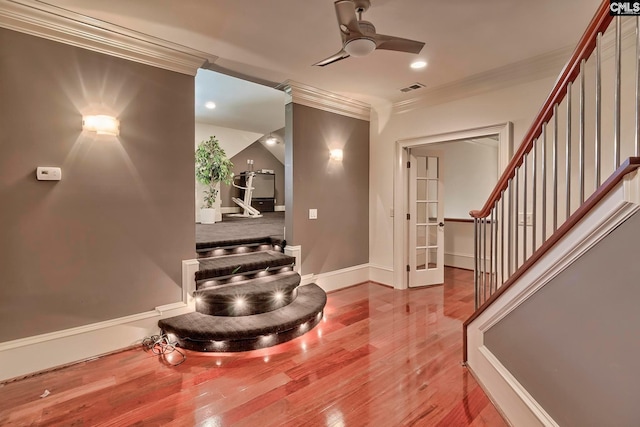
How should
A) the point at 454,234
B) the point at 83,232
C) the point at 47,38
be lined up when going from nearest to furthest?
the point at 47,38 < the point at 83,232 < the point at 454,234

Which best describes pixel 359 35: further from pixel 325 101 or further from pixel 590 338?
pixel 325 101

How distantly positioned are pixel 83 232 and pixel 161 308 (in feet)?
Result: 3.06

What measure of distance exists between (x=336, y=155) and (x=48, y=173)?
10.1ft

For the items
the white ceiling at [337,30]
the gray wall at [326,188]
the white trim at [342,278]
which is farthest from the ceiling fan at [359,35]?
the white trim at [342,278]

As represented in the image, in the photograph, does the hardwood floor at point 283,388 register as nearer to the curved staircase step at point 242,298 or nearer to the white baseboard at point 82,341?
the white baseboard at point 82,341

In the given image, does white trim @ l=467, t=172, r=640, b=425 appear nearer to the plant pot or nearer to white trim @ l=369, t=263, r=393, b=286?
white trim @ l=369, t=263, r=393, b=286

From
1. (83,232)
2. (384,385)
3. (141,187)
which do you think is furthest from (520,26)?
(83,232)

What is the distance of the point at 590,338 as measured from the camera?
51.0 inches

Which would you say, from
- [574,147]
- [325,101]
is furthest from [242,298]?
[574,147]

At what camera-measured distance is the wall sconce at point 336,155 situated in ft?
14.4

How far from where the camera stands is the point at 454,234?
5.95 m

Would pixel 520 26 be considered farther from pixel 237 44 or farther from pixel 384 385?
→ pixel 384 385

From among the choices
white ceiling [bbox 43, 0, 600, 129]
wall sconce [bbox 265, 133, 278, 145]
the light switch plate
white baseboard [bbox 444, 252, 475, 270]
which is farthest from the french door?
wall sconce [bbox 265, 133, 278, 145]

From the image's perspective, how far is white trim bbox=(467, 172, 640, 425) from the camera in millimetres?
1106
